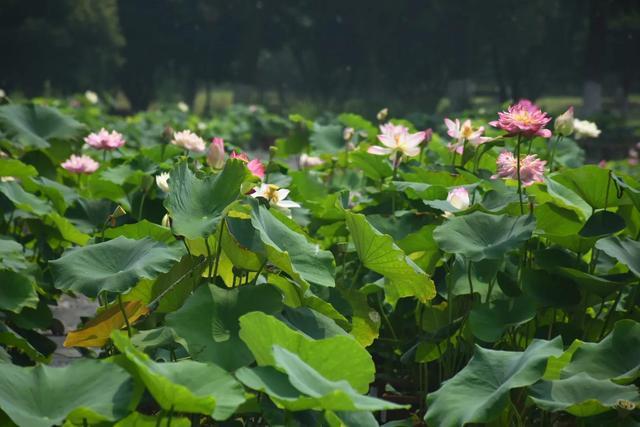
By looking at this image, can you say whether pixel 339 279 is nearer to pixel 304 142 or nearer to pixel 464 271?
pixel 464 271

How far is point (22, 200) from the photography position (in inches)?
108

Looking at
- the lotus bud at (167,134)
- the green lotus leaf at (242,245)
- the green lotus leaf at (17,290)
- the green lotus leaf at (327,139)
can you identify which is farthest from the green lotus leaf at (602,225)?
the green lotus leaf at (327,139)

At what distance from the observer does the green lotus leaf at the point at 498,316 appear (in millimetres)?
2006

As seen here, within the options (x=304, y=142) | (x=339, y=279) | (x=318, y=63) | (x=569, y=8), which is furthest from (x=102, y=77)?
(x=339, y=279)

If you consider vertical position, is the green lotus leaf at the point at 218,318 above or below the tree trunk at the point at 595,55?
above

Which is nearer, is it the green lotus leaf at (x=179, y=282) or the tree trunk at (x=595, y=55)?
the green lotus leaf at (x=179, y=282)

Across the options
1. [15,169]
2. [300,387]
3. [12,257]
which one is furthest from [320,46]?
[300,387]

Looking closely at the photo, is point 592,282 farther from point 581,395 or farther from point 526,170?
point 581,395

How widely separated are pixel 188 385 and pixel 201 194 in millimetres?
502

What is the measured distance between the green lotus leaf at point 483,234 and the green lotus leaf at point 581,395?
0.33 metres

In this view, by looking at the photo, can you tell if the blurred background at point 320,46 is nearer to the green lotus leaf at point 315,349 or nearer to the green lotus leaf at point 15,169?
the green lotus leaf at point 15,169

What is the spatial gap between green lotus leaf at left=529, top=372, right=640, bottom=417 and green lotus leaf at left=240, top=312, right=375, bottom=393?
0.32m

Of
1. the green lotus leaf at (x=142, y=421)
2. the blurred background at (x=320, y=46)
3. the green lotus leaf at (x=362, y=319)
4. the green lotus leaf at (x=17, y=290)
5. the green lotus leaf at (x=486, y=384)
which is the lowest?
the blurred background at (x=320, y=46)

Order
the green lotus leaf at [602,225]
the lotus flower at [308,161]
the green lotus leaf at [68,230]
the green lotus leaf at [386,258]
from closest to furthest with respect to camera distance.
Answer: the green lotus leaf at [386,258], the green lotus leaf at [602,225], the green lotus leaf at [68,230], the lotus flower at [308,161]
